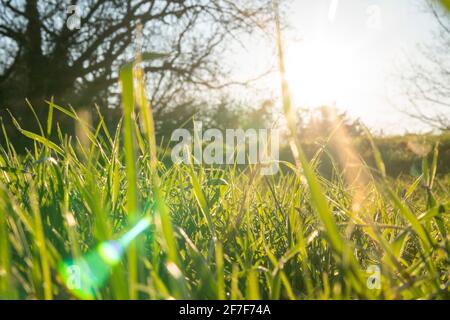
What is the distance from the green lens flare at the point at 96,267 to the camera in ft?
1.29

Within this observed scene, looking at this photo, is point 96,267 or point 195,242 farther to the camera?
point 195,242

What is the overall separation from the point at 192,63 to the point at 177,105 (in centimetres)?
113

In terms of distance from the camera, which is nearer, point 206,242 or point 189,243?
point 189,243

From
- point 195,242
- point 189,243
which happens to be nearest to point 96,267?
point 189,243

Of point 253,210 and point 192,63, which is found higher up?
point 192,63

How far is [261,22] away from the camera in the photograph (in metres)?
10.8

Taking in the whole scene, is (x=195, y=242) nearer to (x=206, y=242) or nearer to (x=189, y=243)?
(x=206, y=242)

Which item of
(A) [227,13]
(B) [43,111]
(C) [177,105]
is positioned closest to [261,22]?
(A) [227,13]

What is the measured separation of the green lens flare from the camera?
15.5 inches

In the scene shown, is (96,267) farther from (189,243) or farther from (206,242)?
(206,242)

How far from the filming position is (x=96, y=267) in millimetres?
469
